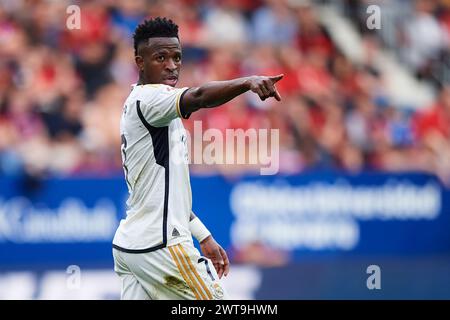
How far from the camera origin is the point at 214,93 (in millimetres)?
5133

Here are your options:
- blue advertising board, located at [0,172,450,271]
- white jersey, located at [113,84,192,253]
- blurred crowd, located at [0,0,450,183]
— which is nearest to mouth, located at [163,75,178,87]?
white jersey, located at [113,84,192,253]

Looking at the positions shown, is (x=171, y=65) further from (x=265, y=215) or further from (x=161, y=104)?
(x=265, y=215)

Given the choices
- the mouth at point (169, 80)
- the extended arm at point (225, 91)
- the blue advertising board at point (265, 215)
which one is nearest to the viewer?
the extended arm at point (225, 91)

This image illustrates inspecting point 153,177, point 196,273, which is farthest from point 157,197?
point 196,273

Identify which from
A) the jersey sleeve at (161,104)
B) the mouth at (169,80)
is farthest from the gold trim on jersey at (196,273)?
the mouth at (169,80)

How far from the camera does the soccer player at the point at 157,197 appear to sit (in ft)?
18.2

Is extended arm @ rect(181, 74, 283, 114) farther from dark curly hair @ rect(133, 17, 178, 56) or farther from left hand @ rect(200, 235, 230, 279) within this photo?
left hand @ rect(200, 235, 230, 279)

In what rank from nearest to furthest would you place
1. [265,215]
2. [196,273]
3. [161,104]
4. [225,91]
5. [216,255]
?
[225,91]
[161,104]
[196,273]
[216,255]
[265,215]

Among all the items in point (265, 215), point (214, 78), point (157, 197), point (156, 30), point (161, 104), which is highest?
point (214, 78)

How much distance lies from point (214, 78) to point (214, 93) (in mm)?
7580

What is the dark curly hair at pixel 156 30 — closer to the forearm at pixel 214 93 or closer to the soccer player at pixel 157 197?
the soccer player at pixel 157 197
